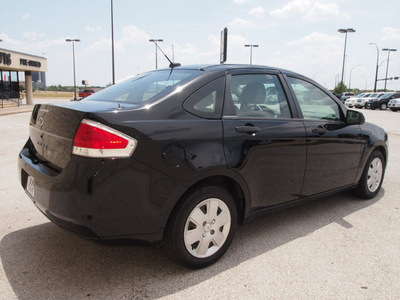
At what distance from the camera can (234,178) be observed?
9.07ft

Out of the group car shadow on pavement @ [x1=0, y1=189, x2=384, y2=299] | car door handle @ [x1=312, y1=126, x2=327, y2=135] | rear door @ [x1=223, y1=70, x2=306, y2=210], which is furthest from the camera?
car door handle @ [x1=312, y1=126, x2=327, y2=135]

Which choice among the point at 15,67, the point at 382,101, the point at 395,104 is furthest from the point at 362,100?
the point at 15,67

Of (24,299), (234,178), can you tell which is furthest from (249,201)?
(24,299)

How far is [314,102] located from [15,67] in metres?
34.5

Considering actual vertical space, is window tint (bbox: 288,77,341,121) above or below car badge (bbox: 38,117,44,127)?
above

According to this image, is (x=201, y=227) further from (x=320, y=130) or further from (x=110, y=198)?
(x=320, y=130)

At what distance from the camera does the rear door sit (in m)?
2.83

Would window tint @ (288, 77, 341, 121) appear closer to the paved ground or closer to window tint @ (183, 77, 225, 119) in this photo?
window tint @ (183, 77, 225, 119)

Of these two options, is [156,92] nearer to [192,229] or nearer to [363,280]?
[192,229]

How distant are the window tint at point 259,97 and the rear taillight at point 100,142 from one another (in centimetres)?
110

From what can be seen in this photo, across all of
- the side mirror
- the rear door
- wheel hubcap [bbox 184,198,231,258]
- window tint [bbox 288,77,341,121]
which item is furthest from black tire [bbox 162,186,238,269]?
the side mirror

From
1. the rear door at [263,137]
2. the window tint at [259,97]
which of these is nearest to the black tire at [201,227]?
the rear door at [263,137]

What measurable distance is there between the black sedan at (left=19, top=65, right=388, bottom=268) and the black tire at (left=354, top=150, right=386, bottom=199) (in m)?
0.93

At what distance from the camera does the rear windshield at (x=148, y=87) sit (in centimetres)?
271
